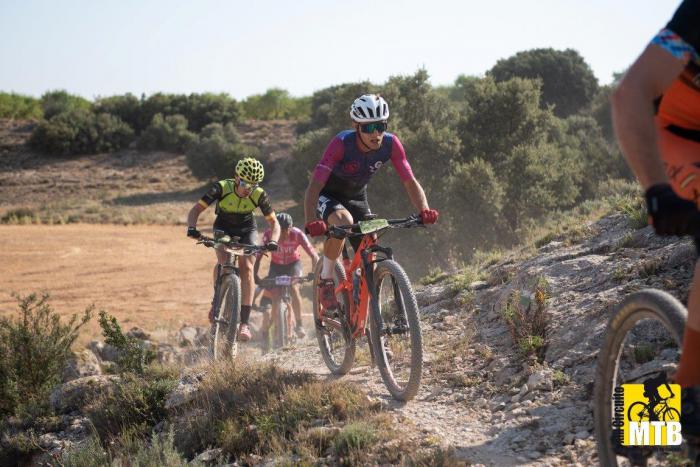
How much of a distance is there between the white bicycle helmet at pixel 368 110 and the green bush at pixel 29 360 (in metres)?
5.30

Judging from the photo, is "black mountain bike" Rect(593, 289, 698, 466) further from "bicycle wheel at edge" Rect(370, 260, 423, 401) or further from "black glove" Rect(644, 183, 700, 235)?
"bicycle wheel at edge" Rect(370, 260, 423, 401)

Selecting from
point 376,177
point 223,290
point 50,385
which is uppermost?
point 376,177

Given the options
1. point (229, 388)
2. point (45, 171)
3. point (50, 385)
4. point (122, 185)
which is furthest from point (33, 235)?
point (229, 388)

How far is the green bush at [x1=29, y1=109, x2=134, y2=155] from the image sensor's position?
166 feet

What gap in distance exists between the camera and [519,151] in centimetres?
2334

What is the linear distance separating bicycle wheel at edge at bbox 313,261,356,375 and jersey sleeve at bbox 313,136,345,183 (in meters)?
0.86

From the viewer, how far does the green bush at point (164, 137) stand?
51.8 m

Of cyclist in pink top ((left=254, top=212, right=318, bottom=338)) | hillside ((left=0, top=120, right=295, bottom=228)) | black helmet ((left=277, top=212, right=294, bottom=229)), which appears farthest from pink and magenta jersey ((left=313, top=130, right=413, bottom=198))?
hillside ((left=0, top=120, right=295, bottom=228))

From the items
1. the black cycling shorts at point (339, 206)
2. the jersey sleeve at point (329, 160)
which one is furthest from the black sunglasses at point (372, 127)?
the black cycling shorts at point (339, 206)

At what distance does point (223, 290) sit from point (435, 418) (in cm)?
384

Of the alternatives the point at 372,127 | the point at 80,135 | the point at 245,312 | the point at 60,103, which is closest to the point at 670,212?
the point at 372,127

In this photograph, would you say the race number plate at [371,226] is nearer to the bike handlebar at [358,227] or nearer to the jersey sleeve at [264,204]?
the bike handlebar at [358,227]

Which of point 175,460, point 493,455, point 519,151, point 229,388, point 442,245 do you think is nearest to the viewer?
point 493,455

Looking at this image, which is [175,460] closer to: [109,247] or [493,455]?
[493,455]
